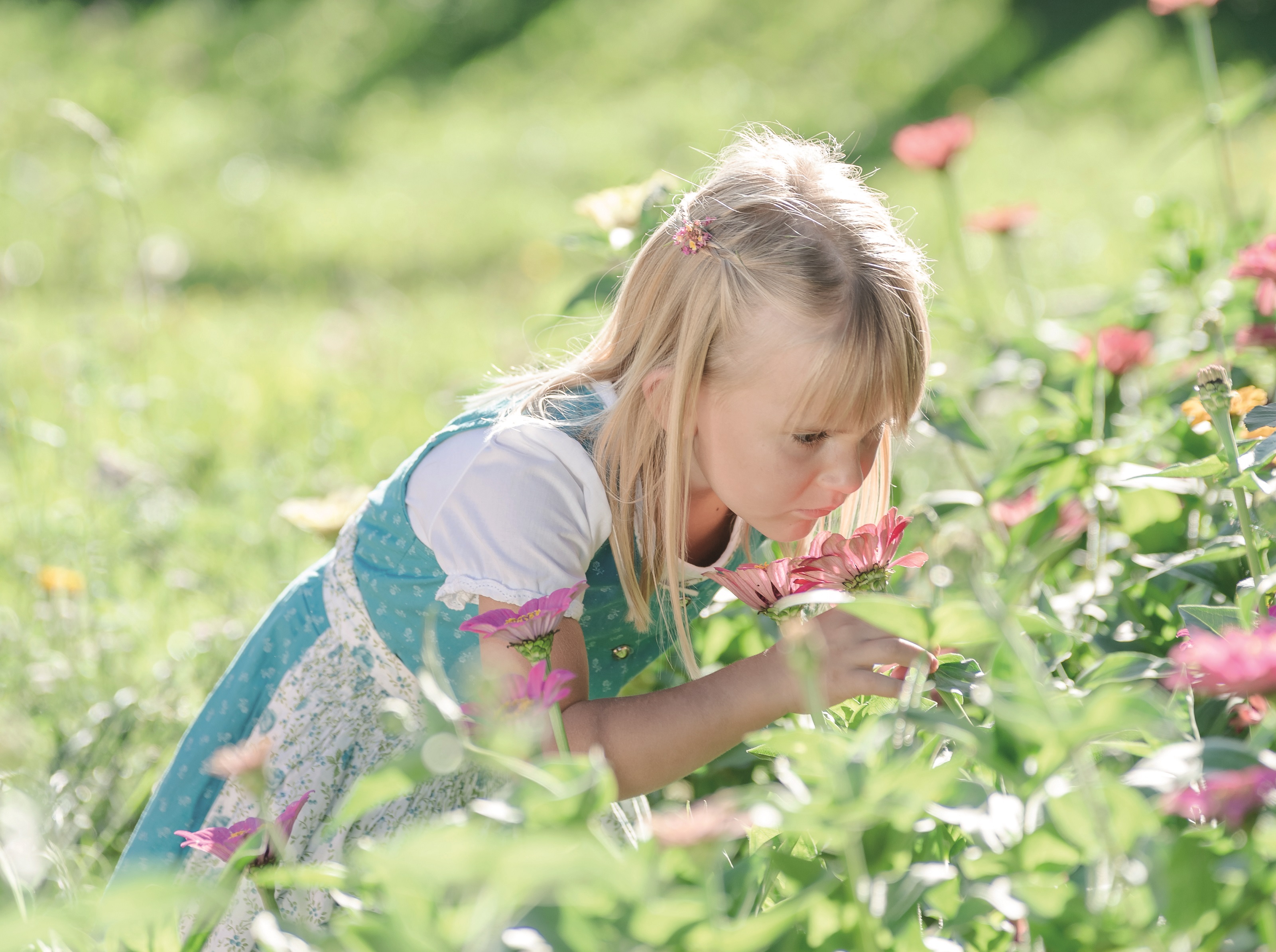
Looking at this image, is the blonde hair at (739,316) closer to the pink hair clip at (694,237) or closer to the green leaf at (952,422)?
the pink hair clip at (694,237)

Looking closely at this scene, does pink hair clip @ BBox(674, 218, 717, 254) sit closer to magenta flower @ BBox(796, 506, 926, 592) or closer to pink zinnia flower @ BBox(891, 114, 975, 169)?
magenta flower @ BBox(796, 506, 926, 592)

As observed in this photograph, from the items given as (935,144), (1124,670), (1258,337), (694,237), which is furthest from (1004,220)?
(1124,670)

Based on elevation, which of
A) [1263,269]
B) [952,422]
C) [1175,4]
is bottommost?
[952,422]

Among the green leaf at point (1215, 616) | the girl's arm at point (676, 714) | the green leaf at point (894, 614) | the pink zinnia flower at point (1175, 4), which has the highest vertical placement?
the pink zinnia flower at point (1175, 4)

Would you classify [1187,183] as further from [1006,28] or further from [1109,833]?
[1109,833]

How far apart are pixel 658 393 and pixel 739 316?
0.10 m

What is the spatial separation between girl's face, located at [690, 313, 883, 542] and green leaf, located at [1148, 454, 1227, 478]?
10.2 inches

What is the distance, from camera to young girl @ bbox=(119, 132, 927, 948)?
102 centimetres

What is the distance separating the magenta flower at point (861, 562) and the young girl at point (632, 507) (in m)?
0.05

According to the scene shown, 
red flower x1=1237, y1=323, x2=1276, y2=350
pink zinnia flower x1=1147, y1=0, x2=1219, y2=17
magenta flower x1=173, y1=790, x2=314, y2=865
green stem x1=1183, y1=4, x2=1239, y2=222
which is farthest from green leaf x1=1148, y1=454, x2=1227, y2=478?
pink zinnia flower x1=1147, y1=0, x2=1219, y2=17

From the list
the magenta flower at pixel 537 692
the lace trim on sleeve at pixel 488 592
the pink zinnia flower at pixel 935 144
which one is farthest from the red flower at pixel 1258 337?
the magenta flower at pixel 537 692

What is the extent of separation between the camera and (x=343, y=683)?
1.27 m

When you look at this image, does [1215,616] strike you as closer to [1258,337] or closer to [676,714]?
[676,714]

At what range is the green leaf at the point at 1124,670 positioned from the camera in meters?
0.62
